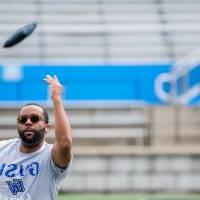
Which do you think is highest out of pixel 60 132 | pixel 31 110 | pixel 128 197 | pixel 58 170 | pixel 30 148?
pixel 31 110

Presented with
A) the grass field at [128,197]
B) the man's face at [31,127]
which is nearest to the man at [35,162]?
the man's face at [31,127]

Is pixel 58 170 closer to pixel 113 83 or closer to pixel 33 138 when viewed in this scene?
pixel 33 138

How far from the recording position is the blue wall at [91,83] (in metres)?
14.7

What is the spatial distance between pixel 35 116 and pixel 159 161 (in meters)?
7.56

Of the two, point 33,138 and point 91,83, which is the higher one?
point 91,83

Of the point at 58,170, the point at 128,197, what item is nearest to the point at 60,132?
the point at 58,170

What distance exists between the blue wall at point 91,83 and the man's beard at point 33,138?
9.33 meters

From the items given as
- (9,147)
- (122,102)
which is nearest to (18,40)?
(9,147)

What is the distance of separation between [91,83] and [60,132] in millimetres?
9707

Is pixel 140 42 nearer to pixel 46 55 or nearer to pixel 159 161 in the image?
pixel 46 55

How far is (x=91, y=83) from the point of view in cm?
1493

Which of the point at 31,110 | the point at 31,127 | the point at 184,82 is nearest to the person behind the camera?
the point at 31,127

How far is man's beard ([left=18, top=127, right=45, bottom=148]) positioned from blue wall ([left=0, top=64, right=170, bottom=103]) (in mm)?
9327

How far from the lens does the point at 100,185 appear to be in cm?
1262
